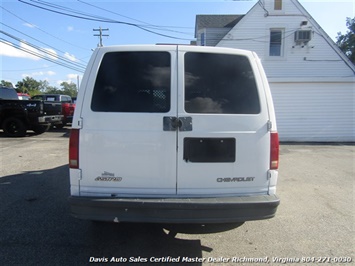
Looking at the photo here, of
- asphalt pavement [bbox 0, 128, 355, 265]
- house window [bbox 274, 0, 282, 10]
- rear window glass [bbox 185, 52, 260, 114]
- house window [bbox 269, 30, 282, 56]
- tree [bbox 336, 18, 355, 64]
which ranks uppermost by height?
tree [bbox 336, 18, 355, 64]

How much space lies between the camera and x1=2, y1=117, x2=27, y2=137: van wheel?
12.0 meters

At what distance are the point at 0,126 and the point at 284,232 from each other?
41.5ft

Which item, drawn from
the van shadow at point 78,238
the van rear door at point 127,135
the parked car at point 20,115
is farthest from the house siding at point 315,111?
the van rear door at point 127,135

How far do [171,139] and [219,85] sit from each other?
30.0 inches

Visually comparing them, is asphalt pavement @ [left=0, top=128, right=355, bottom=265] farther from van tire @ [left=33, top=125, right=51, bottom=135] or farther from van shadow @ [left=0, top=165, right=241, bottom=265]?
van tire @ [left=33, top=125, right=51, bottom=135]

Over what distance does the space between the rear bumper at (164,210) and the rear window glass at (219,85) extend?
0.91m

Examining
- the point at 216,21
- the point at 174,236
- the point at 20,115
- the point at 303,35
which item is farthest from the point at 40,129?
the point at 303,35

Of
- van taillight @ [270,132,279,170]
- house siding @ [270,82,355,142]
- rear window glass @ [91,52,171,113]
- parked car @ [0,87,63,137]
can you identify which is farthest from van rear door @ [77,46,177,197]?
house siding @ [270,82,355,142]

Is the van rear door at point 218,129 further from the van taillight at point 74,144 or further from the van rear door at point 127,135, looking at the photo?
the van taillight at point 74,144

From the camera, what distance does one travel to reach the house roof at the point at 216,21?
18.5 m

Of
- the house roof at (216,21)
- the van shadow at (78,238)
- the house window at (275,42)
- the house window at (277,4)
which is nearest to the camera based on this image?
the van shadow at (78,238)

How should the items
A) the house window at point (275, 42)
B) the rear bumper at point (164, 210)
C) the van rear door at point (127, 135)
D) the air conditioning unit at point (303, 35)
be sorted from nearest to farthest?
the rear bumper at point (164, 210)
the van rear door at point (127, 135)
the air conditioning unit at point (303, 35)
the house window at point (275, 42)

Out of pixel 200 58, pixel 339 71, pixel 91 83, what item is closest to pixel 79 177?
pixel 91 83

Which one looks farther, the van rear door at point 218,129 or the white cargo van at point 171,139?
the van rear door at point 218,129
